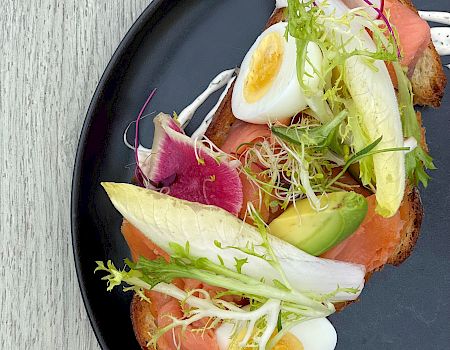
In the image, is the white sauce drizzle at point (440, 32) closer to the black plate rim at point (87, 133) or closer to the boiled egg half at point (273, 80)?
the boiled egg half at point (273, 80)

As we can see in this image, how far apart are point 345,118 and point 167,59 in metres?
0.55

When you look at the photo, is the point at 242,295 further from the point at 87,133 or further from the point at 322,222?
the point at 87,133

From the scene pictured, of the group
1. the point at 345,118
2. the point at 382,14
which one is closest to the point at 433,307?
the point at 345,118

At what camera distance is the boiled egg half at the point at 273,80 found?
5.21 feet

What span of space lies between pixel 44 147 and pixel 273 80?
0.70 m

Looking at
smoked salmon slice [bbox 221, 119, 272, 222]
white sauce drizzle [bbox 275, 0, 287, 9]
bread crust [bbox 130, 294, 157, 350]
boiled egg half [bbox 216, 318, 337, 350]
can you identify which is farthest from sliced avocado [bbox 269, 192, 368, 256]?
white sauce drizzle [bbox 275, 0, 287, 9]

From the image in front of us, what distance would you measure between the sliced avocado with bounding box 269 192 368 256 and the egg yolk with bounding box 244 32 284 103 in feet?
0.94

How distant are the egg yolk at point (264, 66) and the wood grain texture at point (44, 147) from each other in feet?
1.42

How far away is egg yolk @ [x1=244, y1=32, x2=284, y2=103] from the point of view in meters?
1.67

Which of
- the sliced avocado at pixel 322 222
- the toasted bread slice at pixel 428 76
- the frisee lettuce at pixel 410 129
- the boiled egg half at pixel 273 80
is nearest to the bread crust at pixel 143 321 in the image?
the sliced avocado at pixel 322 222

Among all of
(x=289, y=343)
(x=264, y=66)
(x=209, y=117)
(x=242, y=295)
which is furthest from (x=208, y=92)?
(x=289, y=343)

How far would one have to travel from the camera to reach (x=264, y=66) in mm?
1694

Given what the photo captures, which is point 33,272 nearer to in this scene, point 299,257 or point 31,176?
point 31,176

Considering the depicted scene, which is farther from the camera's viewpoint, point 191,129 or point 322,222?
point 191,129
